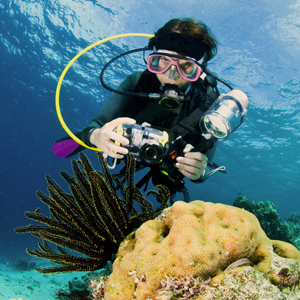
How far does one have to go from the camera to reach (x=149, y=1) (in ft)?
37.0

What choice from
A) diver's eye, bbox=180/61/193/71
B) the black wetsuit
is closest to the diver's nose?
diver's eye, bbox=180/61/193/71

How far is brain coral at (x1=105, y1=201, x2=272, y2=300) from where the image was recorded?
4.21 feet

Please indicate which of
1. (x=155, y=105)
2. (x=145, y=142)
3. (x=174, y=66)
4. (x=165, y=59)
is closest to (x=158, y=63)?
(x=165, y=59)

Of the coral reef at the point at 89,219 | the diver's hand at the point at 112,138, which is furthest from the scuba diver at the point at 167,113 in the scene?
the coral reef at the point at 89,219

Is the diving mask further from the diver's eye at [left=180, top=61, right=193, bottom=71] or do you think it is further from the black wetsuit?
the black wetsuit

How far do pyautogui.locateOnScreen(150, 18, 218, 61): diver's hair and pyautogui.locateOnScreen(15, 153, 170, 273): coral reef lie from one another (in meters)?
2.38

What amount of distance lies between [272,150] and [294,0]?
1847cm

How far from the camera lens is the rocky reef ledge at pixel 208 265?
1.15m

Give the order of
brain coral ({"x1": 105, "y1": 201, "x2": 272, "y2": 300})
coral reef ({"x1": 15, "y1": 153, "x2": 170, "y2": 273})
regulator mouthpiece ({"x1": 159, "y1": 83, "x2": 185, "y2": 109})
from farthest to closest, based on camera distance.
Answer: regulator mouthpiece ({"x1": 159, "y1": 83, "x2": 185, "y2": 109}) < coral reef ({"x1": 15, "y1": 153, "x2": 170, "y2": 273}) < brain coral ({"x1": 105, "y1": 201, "x2": 272, "y2": 300})

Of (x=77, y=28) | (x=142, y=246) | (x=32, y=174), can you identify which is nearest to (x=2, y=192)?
(x=32, y=174)

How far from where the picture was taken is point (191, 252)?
1283 millimetres

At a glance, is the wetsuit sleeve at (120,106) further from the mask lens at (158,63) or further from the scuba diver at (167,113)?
the mask lens at (158,63)

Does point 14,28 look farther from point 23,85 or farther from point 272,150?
point 272,150

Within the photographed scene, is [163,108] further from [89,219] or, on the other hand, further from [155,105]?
[89,219]
